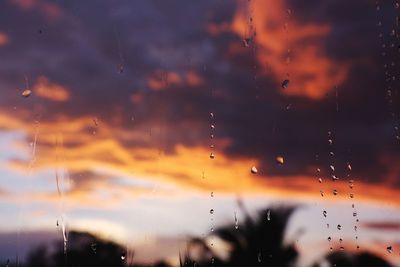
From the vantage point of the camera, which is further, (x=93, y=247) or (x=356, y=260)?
(x=93, y=247)

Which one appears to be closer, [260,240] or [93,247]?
[260,240]

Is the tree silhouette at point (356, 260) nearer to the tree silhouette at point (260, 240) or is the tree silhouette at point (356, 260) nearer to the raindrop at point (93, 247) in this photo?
the tree silhouette at point (260, 240)

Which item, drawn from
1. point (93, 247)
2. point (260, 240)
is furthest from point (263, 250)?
point (93, 247)

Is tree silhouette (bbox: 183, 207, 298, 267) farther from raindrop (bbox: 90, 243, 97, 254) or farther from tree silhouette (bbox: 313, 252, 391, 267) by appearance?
raindrop (bbox: 90, 243, 97, 254)

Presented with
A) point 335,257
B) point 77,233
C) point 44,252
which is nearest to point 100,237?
point 77,233

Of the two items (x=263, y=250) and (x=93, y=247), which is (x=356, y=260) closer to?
(x=263, y=250)

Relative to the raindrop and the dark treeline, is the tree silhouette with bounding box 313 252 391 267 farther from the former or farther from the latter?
the raindrop

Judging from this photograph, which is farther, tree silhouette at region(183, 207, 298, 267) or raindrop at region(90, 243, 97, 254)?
raindrop at region(90, 243, 97, 254)

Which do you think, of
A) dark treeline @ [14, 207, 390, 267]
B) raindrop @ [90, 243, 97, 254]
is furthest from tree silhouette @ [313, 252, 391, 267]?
raindrop @ [90, 243, 97, 254]

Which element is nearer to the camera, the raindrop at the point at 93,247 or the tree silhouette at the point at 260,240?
the tree silhouette at the point at 260,240

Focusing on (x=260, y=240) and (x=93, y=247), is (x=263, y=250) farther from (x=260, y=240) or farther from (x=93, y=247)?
(x=93, y=247)

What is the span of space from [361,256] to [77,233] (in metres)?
10.5

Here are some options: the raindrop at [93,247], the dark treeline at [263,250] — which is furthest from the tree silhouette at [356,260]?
the raindrop at [93,247]

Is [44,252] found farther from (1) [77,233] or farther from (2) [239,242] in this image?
(2) [239,242]
